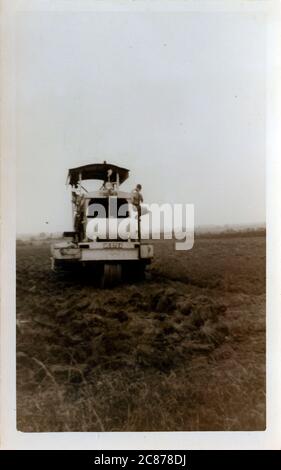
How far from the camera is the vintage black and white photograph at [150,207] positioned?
212cm

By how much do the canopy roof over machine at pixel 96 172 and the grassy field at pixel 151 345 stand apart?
1.45ft

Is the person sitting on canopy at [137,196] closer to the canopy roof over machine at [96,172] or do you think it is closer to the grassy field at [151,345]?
the canopy roof over machine at [96,172]

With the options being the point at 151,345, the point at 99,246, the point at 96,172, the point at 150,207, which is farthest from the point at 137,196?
the point at 151,345

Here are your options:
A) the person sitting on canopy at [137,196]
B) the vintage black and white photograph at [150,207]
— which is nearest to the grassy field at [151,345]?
the vintage black and white photograph at [150,207]

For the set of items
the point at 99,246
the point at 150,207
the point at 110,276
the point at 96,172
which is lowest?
the point at 110,276

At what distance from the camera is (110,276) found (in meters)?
2.21

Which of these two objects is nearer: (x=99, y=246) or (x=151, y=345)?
(x=151, y=345)

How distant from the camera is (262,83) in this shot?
2176mm

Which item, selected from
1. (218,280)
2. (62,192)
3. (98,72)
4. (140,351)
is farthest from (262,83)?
(140,351)

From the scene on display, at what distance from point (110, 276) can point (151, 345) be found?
0.46 m

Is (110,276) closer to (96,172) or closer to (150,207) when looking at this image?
(150,207)


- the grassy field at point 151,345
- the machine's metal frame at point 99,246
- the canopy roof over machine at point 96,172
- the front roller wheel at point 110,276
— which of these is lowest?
the grassy field at point 151,345

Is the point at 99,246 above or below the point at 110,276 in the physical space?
above

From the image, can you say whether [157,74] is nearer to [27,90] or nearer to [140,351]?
[27,90]
